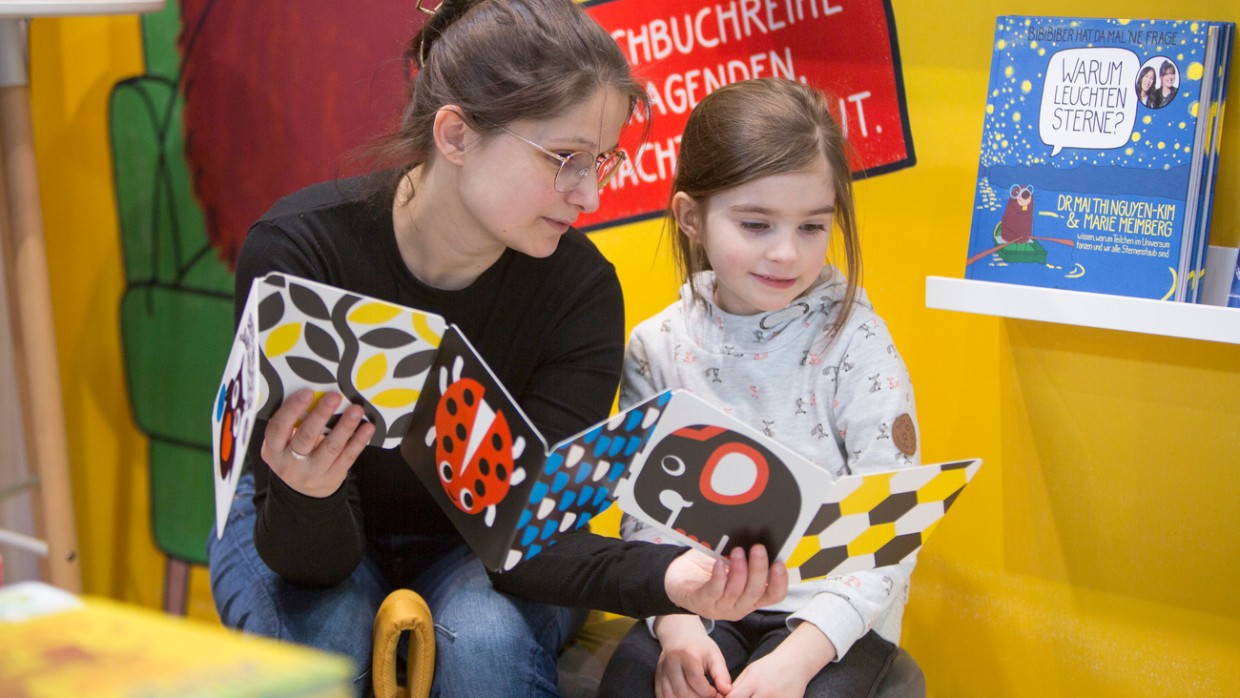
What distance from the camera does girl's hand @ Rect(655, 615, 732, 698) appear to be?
50.7 inches

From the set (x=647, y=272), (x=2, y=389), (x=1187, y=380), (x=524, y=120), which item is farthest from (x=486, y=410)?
(x=2, y=389)

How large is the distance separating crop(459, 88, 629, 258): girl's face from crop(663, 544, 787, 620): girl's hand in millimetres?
399

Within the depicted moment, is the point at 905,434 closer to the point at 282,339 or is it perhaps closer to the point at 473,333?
the point at 473,333

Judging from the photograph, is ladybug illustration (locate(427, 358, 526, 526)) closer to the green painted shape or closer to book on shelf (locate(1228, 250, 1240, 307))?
book on shelf (locate(1228, 250, 1240, 307))

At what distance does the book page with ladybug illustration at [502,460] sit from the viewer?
1062 millimetres

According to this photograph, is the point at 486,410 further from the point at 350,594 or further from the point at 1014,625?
the point at 1014,625

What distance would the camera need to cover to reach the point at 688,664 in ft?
4.29

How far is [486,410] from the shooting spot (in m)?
1.08

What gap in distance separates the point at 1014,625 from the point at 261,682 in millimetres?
1327

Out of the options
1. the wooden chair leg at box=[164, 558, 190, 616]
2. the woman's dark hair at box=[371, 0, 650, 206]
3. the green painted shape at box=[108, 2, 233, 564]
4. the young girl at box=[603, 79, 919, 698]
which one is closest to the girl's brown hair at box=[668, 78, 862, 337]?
the young girl at box=[603, 79, 919, 698]

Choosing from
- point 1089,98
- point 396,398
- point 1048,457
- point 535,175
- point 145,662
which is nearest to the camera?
point 145,662

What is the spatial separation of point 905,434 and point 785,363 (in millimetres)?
176

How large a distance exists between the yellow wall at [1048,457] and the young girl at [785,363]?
19 centimetres

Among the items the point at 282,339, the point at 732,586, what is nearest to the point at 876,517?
the point at 732,586
